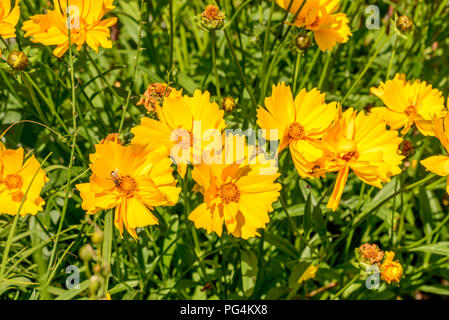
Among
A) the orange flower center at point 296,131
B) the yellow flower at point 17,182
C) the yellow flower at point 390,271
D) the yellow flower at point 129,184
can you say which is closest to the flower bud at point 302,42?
the orange flower center at point 296,131

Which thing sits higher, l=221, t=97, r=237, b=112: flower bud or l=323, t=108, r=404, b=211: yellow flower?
l=221, t=97, r=237, b=112: flower bud

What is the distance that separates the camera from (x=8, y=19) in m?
0.98

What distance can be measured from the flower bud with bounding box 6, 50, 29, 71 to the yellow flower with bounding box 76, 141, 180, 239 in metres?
0.24

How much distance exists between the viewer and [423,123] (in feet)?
3.27

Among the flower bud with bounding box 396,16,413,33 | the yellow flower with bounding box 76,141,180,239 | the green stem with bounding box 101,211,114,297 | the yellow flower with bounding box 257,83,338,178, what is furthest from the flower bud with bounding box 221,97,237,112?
the flower bud with bounding box 396,16,413,33

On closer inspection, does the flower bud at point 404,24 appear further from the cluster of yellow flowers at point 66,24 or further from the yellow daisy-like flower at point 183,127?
the cluster of yellow flowers at point 66,24

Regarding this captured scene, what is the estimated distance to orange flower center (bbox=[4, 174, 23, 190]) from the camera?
983mm

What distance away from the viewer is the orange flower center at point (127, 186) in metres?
0.88

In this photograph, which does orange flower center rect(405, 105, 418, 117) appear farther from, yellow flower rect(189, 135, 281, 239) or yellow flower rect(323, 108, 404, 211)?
yellow flower rect(189, 135, 281, 239)

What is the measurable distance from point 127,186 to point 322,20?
590 mm

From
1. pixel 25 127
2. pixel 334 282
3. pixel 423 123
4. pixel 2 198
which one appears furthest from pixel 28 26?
pixel 334 282

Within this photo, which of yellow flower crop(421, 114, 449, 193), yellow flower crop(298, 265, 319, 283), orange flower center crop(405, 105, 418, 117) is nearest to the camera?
yellow flower crop(421, 114, 449, 193)

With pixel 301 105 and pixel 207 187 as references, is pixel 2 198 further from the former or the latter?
pixel 301 105
